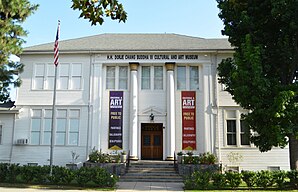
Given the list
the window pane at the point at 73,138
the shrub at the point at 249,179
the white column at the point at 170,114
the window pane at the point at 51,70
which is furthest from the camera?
the window pane at the point at 51,70

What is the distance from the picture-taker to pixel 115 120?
67.3 feet

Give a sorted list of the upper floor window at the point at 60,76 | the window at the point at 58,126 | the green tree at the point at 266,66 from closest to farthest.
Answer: the green tree at the point at 266,66 < the window at the point at 58,126 < the upper floor window at the point at 60,76

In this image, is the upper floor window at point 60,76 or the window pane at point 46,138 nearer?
the window pane at point 46,138

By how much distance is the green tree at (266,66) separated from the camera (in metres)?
12.0

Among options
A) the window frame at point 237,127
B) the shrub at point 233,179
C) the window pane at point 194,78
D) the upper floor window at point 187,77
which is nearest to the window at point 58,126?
the upper floor window at point 187,77

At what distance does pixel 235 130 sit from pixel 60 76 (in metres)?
13.3

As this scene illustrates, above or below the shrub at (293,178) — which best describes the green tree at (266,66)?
above

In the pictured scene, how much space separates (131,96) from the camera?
810 inches

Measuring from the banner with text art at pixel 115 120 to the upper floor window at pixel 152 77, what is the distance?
1937mm

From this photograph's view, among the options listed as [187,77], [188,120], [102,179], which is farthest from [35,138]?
[187,77]

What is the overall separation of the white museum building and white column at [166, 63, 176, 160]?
68 mm

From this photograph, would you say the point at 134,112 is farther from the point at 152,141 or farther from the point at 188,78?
the point at 188,78

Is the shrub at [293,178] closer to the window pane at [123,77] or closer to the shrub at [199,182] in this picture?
the shrub at [199,182]

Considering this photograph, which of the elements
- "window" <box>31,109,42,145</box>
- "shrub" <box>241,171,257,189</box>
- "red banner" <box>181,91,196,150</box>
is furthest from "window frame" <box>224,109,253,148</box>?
"window" <box>31,109,42,145</box>
